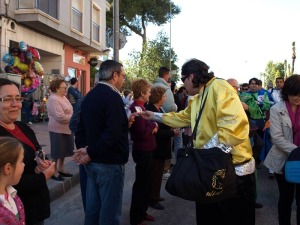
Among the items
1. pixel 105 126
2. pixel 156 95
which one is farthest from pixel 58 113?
pixel 105 126

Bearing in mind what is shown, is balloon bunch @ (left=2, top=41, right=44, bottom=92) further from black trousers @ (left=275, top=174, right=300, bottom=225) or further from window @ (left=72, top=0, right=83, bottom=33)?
black trousers @ (left=275, top=174, right=300, bottom=225)

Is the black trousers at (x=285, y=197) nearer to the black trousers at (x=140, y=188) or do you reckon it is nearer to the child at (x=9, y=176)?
the black trousers at (x=140, y=188)

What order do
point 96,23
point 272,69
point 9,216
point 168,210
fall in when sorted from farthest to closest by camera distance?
point 272,69
point 96,23
point 168,210
point 9,216

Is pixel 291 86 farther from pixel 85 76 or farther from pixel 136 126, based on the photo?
pixel 85 76

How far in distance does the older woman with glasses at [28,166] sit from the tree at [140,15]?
32.5m

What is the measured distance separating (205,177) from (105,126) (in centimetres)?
117

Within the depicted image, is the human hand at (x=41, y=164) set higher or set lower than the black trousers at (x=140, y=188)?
higher

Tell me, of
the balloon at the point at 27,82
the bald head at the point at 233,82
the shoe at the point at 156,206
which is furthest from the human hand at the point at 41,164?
the balloon at the point at 27,82

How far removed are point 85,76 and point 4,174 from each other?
21.5 metres

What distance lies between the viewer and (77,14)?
19469 mm

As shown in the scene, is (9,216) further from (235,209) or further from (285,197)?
(285,197)

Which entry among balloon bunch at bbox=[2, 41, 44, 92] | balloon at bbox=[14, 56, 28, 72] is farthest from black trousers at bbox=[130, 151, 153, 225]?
balloon at bbox=[14, 56, 28, 72]

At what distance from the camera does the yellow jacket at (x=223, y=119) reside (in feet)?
8.57

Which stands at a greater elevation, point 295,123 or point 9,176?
point 295,123
